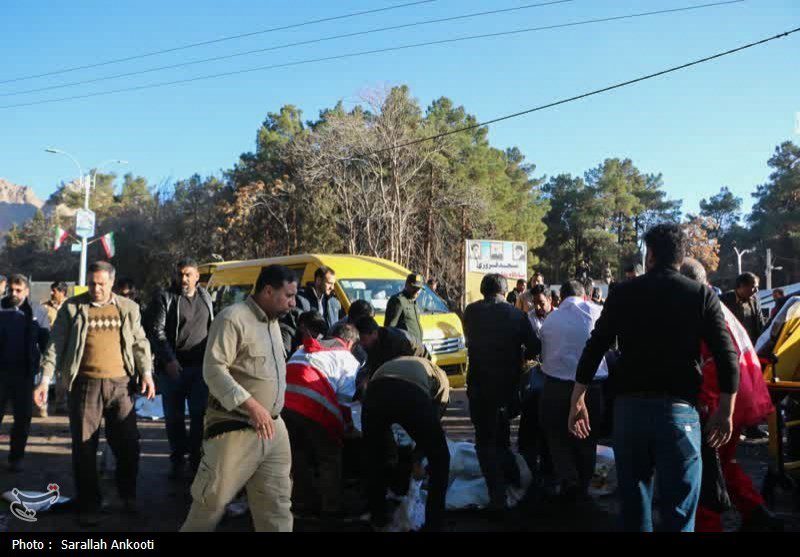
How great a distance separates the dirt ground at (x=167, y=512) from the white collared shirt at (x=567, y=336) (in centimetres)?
112

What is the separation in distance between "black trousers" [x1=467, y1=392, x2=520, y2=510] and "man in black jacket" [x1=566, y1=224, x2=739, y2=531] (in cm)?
223

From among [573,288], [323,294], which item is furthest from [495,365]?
[323,294]

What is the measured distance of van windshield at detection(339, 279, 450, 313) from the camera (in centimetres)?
1320

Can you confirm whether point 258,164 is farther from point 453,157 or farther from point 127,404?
point 127,404

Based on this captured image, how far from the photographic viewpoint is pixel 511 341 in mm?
6207

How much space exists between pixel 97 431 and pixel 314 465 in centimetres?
170

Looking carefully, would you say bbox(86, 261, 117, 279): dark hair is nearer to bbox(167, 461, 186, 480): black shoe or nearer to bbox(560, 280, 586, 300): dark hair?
bbox(167, 461, 186, 480): black shoe

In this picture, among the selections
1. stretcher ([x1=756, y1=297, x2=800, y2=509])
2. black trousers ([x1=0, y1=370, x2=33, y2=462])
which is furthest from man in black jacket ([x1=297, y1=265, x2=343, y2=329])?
stretcher ([x1=756, y1=297, x2=800, y2=509])

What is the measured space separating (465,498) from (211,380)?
9.31 feet

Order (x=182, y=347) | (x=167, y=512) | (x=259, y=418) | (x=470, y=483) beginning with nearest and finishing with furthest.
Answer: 1. (x=259, y=418)
2. (x=167, y=512)
3. (x=470, y=483)
4. (x=182, y=347)

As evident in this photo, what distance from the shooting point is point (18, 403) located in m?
7.73

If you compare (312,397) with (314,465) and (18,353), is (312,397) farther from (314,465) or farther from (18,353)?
(18,353)

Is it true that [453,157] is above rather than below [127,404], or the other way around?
above

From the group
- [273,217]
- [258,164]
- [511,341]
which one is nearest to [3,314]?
[511,341]
